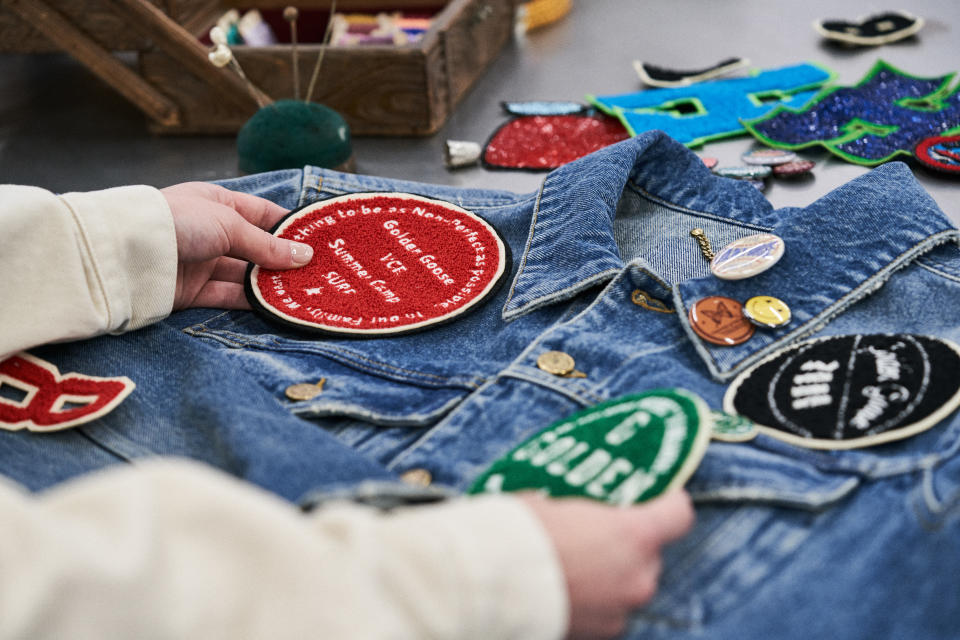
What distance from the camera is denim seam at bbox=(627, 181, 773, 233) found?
27.9 inches

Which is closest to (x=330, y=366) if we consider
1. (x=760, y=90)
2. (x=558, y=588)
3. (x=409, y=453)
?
(x=409, y=453)

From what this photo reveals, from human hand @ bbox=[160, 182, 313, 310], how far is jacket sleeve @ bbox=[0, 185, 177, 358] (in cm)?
2

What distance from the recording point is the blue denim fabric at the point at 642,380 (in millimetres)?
411

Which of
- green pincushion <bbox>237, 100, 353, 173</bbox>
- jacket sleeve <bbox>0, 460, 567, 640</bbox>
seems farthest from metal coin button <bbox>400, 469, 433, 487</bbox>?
green pincushion <bbox>237, 100, 353, 173</bbox>

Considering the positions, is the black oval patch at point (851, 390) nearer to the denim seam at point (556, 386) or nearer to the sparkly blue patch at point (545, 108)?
the denim seam at point (556, 386)

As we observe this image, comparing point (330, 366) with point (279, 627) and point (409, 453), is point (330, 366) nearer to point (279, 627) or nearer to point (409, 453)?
point (409, 453)

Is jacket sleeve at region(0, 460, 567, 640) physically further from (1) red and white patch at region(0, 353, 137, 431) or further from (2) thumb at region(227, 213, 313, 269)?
(2) thumb at region(227, 213, 313, 269)

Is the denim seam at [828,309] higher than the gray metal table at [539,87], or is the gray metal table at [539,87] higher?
the denim seam at [828,309]

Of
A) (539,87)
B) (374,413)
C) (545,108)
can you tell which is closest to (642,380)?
(374,413)

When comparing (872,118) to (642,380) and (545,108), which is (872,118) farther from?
(642,380)

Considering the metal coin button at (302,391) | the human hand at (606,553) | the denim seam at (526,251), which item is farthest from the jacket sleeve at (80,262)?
the human hand at (606,553)

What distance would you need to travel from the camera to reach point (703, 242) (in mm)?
698

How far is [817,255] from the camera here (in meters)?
0.61

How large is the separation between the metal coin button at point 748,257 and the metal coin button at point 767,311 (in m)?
0.02
